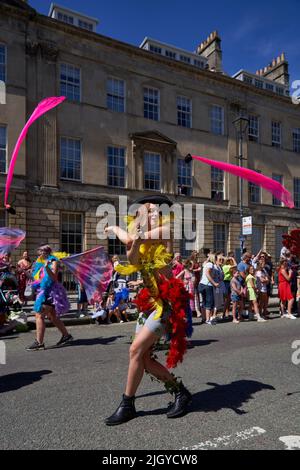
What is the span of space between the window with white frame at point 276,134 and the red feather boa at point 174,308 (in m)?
26.7

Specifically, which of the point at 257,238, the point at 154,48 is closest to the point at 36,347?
the point at 257,238

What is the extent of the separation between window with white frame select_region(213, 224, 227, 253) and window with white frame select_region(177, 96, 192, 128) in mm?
6420

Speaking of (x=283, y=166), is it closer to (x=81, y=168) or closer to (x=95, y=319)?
(x=81, y=168)

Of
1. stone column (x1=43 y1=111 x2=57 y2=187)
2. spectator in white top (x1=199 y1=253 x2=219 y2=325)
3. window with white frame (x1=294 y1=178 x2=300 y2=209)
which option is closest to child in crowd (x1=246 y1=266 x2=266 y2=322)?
spectator in white top (x1=199 y1=253 x2=219 y2=325)

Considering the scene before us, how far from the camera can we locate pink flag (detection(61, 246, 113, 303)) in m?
7.63

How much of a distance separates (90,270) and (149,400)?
384 centimetres

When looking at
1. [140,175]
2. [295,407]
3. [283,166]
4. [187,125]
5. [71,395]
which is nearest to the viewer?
[295,407]

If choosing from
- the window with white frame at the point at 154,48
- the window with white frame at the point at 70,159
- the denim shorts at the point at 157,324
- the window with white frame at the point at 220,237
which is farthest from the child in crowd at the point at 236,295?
the window with white frame at the point at 154,48

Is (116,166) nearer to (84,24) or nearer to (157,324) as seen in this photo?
(84,24)

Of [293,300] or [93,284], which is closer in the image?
[93,284]

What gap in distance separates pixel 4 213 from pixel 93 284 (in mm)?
11631

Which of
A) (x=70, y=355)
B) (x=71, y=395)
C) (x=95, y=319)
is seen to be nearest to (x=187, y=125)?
(x=95, y=319)

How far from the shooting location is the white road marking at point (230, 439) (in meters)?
3.12

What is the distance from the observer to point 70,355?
21.7 ft
